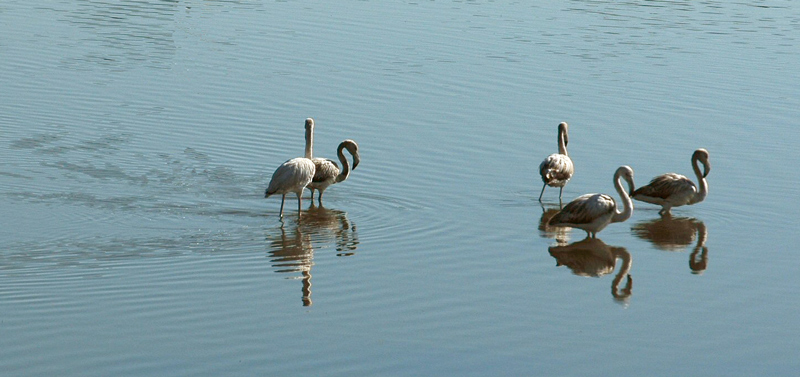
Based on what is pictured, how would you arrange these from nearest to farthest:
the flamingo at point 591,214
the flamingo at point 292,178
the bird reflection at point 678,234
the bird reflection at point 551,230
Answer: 1. the bird reflection at point 678,234
2. the flamingo at point 591,214
3. the bird reflection at point 551,230
4. the flamingo at point 292,178

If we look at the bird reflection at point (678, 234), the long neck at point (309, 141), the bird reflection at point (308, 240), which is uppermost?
the long neck at point (309, 141)

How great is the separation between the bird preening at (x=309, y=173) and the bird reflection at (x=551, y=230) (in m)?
3.21

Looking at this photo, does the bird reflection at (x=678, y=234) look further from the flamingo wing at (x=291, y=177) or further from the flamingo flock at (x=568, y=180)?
the flamingo wing at (x=291, y=177)

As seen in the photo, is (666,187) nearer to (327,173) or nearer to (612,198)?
(612,198)

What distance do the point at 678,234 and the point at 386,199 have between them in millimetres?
4261

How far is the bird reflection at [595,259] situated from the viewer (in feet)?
47.3

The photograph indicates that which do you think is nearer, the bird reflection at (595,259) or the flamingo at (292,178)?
the bird reflection at (595,259)

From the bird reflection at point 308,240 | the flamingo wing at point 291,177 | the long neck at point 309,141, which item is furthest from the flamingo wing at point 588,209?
the long neck at point 309,141

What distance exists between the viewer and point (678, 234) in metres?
17.2

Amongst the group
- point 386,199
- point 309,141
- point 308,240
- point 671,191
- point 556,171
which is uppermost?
point 309,141

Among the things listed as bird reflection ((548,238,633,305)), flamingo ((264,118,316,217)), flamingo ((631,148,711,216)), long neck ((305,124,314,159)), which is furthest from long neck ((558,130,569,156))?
flamingo ((264,118,316,217))

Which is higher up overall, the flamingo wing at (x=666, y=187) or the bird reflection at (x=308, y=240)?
the flamingo wing at (x=666, y=187)

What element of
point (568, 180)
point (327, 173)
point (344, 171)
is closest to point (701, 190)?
point (568, 180)

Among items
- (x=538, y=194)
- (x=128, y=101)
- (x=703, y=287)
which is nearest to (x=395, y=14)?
(x=128, y=101)
